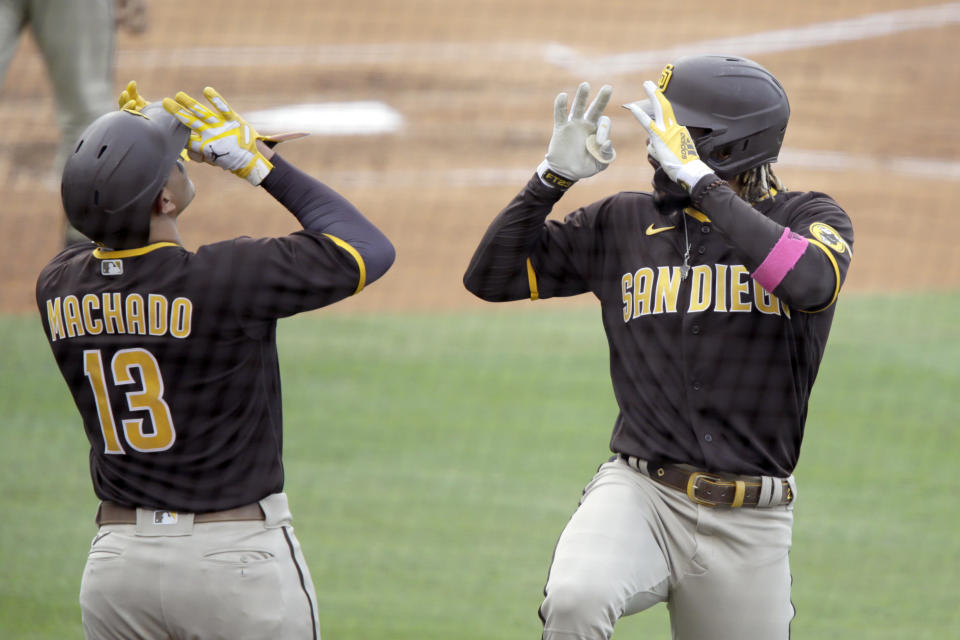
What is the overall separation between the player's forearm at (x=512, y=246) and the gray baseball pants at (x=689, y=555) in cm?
62

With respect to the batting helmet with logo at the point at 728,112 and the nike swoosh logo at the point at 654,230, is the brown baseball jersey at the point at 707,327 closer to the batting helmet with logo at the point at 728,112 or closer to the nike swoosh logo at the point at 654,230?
the nike swoosh logo at the point at 654,230

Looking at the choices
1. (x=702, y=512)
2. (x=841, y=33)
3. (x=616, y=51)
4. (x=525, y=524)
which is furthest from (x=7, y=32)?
(x=841, y=33)

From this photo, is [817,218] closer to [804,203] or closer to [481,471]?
[804,203]

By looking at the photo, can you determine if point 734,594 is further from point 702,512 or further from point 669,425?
point 669,425

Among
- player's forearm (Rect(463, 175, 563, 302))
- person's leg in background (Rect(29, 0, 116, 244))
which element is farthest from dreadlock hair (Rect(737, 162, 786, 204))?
person's leg in background (Rect(29, 0, 116, 244))

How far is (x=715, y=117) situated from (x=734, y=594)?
3.97ft

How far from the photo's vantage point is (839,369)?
8.36 m

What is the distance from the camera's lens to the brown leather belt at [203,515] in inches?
107

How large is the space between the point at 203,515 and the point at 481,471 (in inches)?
156

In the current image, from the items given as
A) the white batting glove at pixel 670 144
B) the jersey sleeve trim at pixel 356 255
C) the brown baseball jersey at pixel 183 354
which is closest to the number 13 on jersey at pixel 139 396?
the brown baseball jersey at pixel 183 354

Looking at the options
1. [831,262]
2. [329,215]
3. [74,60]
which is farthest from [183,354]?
[74,60]

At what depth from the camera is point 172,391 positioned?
8.87 ft

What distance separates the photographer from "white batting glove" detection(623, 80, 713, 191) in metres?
3.04

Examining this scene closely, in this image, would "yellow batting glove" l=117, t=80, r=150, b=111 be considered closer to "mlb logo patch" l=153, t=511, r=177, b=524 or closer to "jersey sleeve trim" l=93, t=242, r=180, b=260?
"jersey sleeve trim" l=93, t=242, r=180, b=260
